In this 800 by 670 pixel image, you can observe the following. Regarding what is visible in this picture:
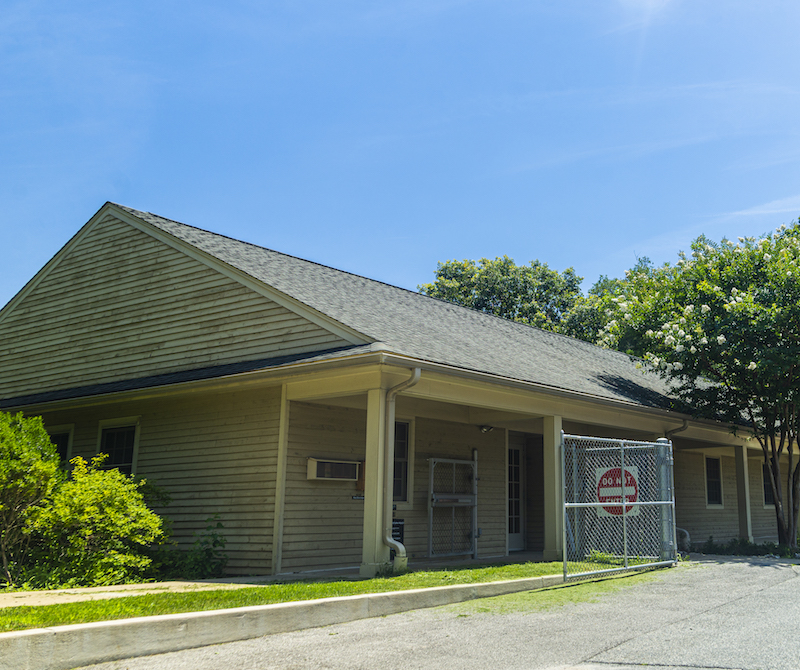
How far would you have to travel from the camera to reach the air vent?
36.3 feet

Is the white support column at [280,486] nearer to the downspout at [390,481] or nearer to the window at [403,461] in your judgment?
the downspout at [390,481]

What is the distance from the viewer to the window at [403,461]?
41.4 ft

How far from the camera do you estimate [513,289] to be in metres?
40.5

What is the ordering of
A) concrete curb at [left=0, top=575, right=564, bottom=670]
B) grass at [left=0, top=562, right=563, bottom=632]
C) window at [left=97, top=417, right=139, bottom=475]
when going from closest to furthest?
concrete curb at [left=0, top=575, right=564, bottom=670], grass at [left=0, top=562, right=563, bottom=632], window at [left=97, top=417, right=139, bottom=475]

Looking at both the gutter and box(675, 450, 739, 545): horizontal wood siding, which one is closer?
the gutter

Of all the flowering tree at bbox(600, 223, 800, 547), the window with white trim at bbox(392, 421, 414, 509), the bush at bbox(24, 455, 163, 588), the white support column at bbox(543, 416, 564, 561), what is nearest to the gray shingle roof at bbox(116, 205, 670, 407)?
the white support column at bbox(543, 416, 564, 561)

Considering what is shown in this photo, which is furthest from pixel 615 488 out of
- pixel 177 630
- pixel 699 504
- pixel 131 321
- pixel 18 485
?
pixel 699 504

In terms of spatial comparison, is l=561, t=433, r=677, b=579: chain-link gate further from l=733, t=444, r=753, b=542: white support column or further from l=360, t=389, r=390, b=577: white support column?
l=733, t=444, r=753, b=542: white support column

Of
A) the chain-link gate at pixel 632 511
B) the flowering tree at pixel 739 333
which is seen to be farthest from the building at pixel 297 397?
the flowering tree at pixel 739 333

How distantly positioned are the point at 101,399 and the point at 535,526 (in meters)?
8.92

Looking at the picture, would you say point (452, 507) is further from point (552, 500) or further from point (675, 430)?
point (675, 430)

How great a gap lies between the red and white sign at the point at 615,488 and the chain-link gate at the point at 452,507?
289cm

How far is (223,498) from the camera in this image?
37.6ft

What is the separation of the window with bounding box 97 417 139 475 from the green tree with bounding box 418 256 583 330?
28.0 metres
